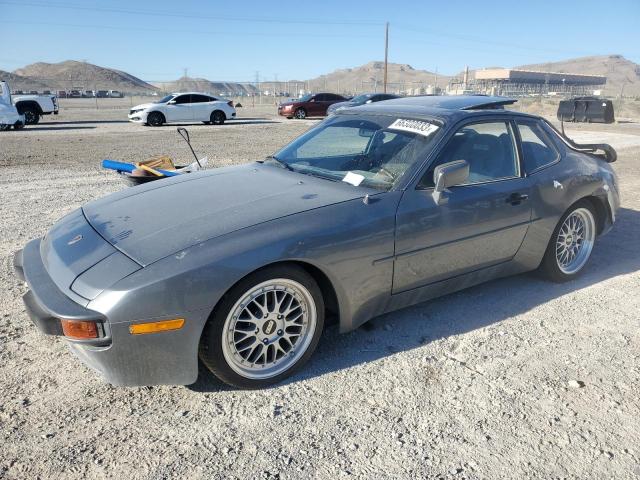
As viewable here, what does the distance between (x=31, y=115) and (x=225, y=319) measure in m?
21.9

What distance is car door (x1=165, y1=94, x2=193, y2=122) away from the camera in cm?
2152

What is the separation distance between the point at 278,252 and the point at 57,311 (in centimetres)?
107

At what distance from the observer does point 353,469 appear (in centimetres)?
226

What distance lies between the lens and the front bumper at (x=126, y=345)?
7.74 feet

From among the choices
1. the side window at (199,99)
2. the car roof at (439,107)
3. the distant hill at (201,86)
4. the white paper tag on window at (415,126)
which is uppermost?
the car roof at (439,107)

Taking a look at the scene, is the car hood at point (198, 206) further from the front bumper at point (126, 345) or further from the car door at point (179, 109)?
the car door at point (179, 109)

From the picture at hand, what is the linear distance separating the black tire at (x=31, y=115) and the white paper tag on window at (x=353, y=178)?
70.1 ft

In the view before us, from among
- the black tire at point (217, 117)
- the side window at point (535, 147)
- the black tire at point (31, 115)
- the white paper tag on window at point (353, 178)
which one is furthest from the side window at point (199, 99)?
the white paper tag on window at point (353, 178)

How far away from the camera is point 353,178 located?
3352 millimetres

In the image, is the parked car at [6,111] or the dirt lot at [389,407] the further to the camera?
the parked car at [6,111]

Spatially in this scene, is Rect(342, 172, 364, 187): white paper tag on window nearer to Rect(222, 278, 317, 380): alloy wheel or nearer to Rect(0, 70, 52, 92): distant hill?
Rect(222, 278, 317, 380): alloy wheel

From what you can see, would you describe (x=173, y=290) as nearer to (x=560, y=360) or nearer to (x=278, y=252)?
(x=278, y=252)

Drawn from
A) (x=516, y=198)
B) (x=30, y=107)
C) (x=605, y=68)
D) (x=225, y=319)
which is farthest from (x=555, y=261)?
(x=605, y=68)

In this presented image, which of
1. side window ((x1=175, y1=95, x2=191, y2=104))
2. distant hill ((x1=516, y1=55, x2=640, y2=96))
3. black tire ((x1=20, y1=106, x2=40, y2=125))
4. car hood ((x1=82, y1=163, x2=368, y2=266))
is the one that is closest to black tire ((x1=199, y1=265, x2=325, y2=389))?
car hood ((x1=82, y1=163, x2=368, y2=266))
